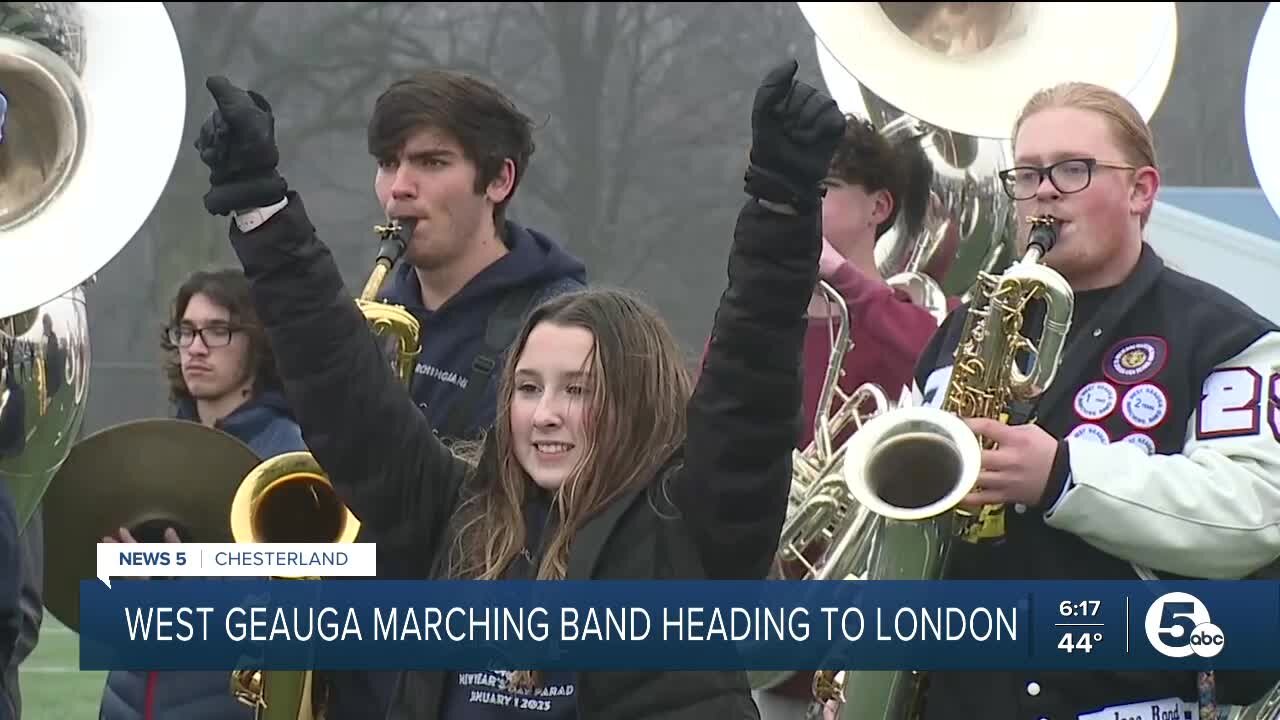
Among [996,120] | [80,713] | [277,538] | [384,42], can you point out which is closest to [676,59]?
[384,42]

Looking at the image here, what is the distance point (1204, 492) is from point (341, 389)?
46.8 inches

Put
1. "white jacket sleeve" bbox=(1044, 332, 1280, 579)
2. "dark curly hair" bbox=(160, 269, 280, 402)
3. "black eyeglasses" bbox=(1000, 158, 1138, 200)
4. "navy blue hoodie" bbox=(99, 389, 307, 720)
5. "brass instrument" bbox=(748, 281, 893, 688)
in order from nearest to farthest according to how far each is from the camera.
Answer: "white jacket sleeve" bbox=(1044, 332, 1280, 579) < "black eyeglasses" bbox=(1000, 158, 1138, 200) < "navy blue hoodie" bbox=(99, 389, 307, 720) < "brass instrument" bbox=(748, 281, 893, 688) < "dark curly hair" bbox=(160, 269, 280, 402)

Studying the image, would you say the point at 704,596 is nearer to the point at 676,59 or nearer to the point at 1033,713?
the point at 1033,713

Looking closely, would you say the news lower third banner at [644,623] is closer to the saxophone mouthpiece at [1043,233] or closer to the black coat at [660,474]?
the black coat at [660,474]

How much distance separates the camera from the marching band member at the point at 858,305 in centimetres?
424

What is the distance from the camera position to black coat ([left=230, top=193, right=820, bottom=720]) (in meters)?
2.45

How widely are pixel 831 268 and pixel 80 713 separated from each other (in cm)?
365

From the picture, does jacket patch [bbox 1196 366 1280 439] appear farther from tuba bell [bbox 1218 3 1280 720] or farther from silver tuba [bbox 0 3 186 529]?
silver tuba [bbox 0 3 186 529]

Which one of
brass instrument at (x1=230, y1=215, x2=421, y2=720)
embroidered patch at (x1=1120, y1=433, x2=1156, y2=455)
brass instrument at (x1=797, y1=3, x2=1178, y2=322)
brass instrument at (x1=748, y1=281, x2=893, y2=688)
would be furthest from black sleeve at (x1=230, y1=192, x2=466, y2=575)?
brass instrument at (x1=797, y1=3, x2=1178, y2=322)

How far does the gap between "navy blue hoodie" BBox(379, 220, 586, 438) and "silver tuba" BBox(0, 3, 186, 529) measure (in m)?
0.57

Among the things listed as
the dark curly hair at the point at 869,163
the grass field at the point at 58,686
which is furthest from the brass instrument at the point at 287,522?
the grass field at the point at 58,686

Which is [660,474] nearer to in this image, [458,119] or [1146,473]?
[1146,473]

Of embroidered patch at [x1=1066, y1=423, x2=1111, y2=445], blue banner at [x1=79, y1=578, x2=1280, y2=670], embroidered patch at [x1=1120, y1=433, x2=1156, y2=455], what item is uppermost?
embroidered patch at [x1=1066, y1=423, x2=1111, y2=445]

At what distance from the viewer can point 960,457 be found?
2982mm
